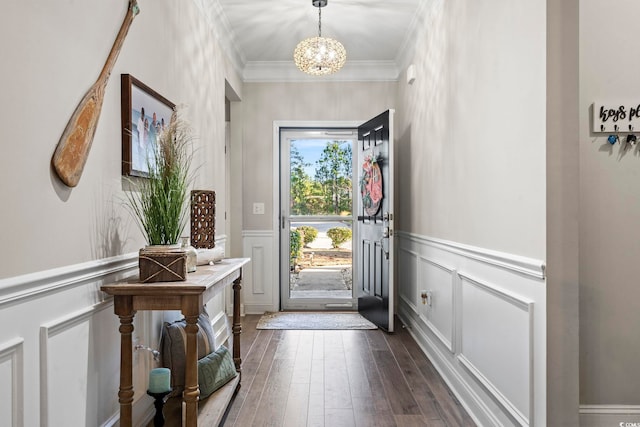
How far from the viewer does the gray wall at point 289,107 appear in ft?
16.1

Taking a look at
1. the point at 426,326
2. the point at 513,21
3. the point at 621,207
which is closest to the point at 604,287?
the point at 621,207

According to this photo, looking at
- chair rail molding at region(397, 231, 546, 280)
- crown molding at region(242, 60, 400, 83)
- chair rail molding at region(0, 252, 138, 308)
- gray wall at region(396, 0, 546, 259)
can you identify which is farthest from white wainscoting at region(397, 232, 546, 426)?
crown molding at region(242, 60, 400, 83)

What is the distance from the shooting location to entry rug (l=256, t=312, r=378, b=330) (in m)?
4.28

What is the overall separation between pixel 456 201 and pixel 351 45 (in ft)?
7.61

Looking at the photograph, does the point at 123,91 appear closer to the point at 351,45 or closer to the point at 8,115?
the point at 8,115

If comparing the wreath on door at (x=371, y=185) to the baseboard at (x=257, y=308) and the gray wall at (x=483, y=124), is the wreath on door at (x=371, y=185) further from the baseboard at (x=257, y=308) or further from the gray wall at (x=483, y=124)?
the baseboard at (x=257, y=308)

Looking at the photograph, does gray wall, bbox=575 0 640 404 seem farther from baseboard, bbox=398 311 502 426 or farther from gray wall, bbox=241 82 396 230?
gray wall, bbox=241 82 396 230

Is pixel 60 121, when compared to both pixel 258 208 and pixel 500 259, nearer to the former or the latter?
pixel 500 259

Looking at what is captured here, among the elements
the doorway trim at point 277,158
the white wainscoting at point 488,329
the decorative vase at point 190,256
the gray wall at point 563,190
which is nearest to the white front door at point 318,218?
the doorway trim at point 277,158

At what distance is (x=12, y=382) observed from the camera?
1249 millimetres

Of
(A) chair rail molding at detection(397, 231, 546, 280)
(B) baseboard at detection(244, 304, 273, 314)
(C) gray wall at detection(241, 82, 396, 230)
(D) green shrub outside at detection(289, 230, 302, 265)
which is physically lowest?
(B) baseboard at detection(244, 304, 273, 314)

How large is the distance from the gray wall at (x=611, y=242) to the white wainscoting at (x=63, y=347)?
195 cm

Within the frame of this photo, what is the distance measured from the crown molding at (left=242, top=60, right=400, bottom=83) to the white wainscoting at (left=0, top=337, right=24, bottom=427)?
13.4 feet

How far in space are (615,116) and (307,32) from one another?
2.80 meters
